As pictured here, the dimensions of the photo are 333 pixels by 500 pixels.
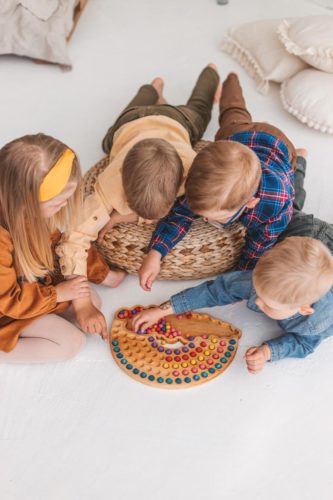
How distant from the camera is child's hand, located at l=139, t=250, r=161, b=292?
1.29 metres

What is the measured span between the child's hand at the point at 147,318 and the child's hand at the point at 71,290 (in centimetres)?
15

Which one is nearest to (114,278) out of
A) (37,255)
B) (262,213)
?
(37,255)

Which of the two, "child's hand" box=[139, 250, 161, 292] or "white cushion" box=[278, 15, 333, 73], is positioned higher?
"white cushion" box=[278, 15, 333, 73]

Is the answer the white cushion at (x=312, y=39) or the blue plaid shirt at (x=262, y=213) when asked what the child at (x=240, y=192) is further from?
the white cushion at (x=312, y=39)

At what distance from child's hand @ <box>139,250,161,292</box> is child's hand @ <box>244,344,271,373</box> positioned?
27cm

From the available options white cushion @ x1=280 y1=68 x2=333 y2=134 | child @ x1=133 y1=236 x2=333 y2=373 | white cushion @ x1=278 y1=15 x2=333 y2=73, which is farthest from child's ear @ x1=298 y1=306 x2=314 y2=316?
white cushion @ x1=278 y1=15 x2=333 y2=73

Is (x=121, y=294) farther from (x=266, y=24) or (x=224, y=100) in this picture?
(x=266, y=24)

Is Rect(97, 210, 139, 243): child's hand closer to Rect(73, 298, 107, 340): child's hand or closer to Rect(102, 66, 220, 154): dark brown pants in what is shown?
Rect(73, 298, 107, 340): child's hand

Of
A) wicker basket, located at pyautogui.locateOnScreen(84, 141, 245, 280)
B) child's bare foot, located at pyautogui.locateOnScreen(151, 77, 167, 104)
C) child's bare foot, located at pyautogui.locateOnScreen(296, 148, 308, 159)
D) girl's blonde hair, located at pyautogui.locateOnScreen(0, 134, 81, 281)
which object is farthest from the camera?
child's bare foot, located at pyautogui.locateOnScreen(151, 77, 167, 104)

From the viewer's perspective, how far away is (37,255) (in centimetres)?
114

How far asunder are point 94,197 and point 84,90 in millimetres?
795

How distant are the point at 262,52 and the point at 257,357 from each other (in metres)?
1.15

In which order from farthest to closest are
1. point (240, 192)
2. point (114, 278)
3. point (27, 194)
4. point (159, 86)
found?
1. point (159, 86)
2. point (114, 278)
3. point (240, 192)
4. point (27, 194)

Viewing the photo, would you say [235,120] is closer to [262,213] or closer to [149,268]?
[262,213]
